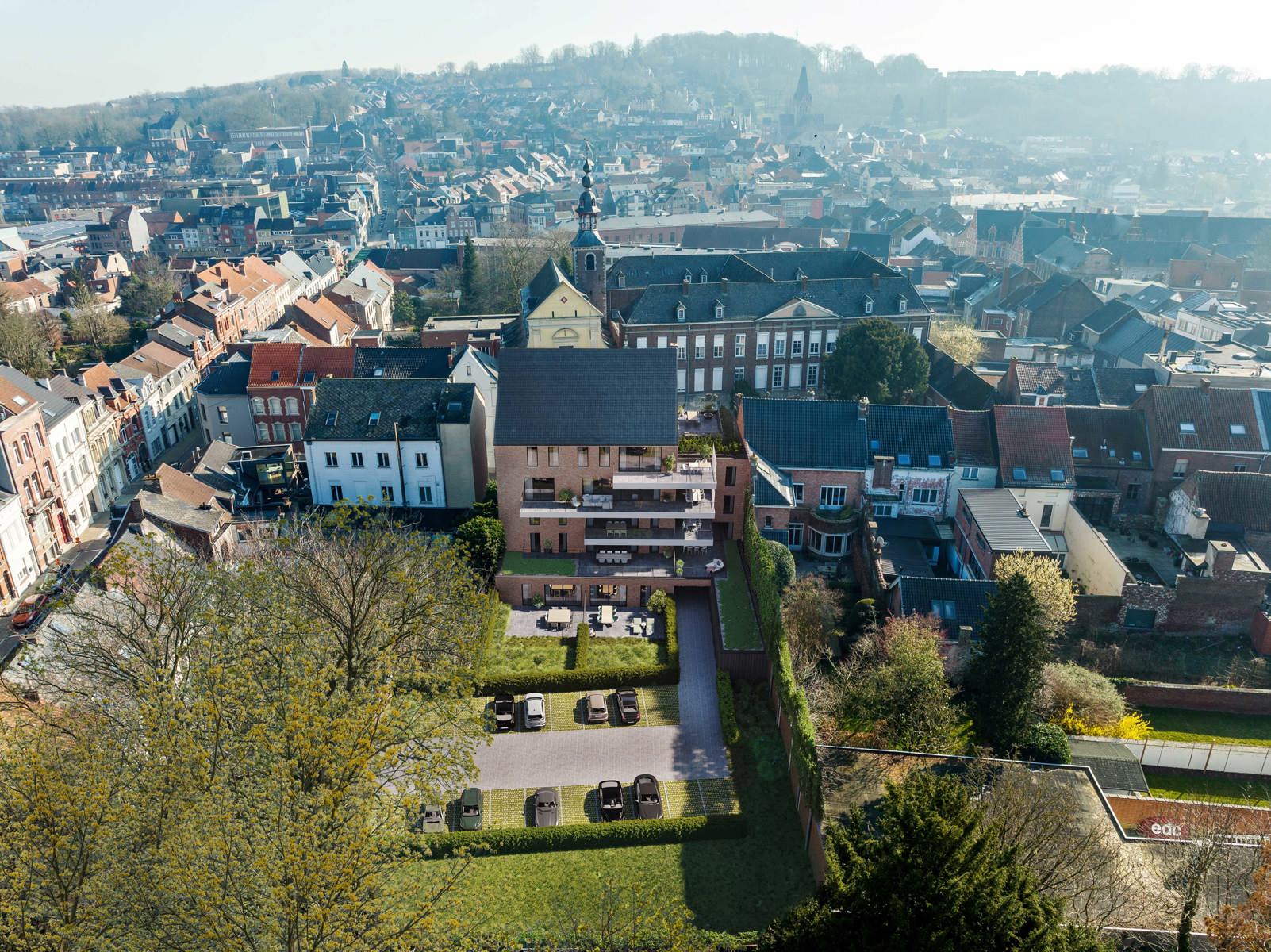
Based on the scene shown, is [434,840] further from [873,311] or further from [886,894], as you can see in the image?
[873,311]

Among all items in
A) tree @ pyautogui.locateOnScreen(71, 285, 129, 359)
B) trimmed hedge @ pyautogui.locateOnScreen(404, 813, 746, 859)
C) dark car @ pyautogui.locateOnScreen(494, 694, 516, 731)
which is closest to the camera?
trimmed hedge @ pyautogui.locateOnScreen(404, 813, 746, 859)

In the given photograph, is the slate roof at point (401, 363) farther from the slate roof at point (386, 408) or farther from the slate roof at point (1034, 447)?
the slate roof at point (1034, 447)

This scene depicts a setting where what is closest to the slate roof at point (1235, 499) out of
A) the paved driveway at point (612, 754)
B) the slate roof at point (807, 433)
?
the slate roof at point (807, 433)

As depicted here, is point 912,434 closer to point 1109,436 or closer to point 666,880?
point 1109,436

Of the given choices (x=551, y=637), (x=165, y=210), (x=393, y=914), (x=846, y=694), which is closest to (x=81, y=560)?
(x=551, y=637)

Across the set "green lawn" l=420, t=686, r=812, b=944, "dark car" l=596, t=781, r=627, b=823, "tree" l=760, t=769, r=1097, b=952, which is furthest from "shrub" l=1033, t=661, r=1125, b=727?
"dark car" l=596, t=781, r=627, b=823

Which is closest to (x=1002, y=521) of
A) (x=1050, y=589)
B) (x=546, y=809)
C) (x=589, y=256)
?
(x=1050, y=589)

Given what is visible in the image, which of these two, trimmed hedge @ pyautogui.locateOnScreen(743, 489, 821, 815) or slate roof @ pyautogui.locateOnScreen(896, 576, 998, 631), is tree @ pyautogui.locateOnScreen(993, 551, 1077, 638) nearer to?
slate roof @ pyautogui.locateOnScreen(896, 576, 998, 631)
